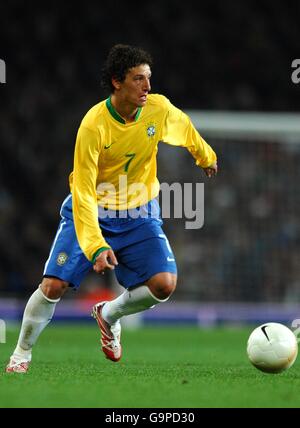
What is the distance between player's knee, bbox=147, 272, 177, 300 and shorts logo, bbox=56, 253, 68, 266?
58cm

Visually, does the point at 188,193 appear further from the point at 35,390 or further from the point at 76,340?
the point at 35,390

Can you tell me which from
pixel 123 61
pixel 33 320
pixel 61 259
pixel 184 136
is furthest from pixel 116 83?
pixel 33 320

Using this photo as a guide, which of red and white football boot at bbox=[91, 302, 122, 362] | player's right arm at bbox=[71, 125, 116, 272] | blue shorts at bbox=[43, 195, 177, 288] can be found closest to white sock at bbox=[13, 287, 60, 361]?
blue shorts at bbox=[43, 195, 177, 288]

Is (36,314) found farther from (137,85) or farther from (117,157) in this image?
(137,85)

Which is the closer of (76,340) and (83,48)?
(76,340)

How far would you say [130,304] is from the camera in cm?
673

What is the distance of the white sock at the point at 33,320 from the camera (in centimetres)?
631

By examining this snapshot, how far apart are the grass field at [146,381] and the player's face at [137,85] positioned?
1669 mm

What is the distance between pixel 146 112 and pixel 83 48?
12.9m

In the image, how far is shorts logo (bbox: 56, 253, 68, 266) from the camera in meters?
6.34

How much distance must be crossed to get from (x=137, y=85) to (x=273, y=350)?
5.90 feet

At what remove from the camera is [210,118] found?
1483cm

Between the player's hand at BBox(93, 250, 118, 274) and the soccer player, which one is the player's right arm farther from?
the player's hand at BBox(93, 250, 118, 274)
